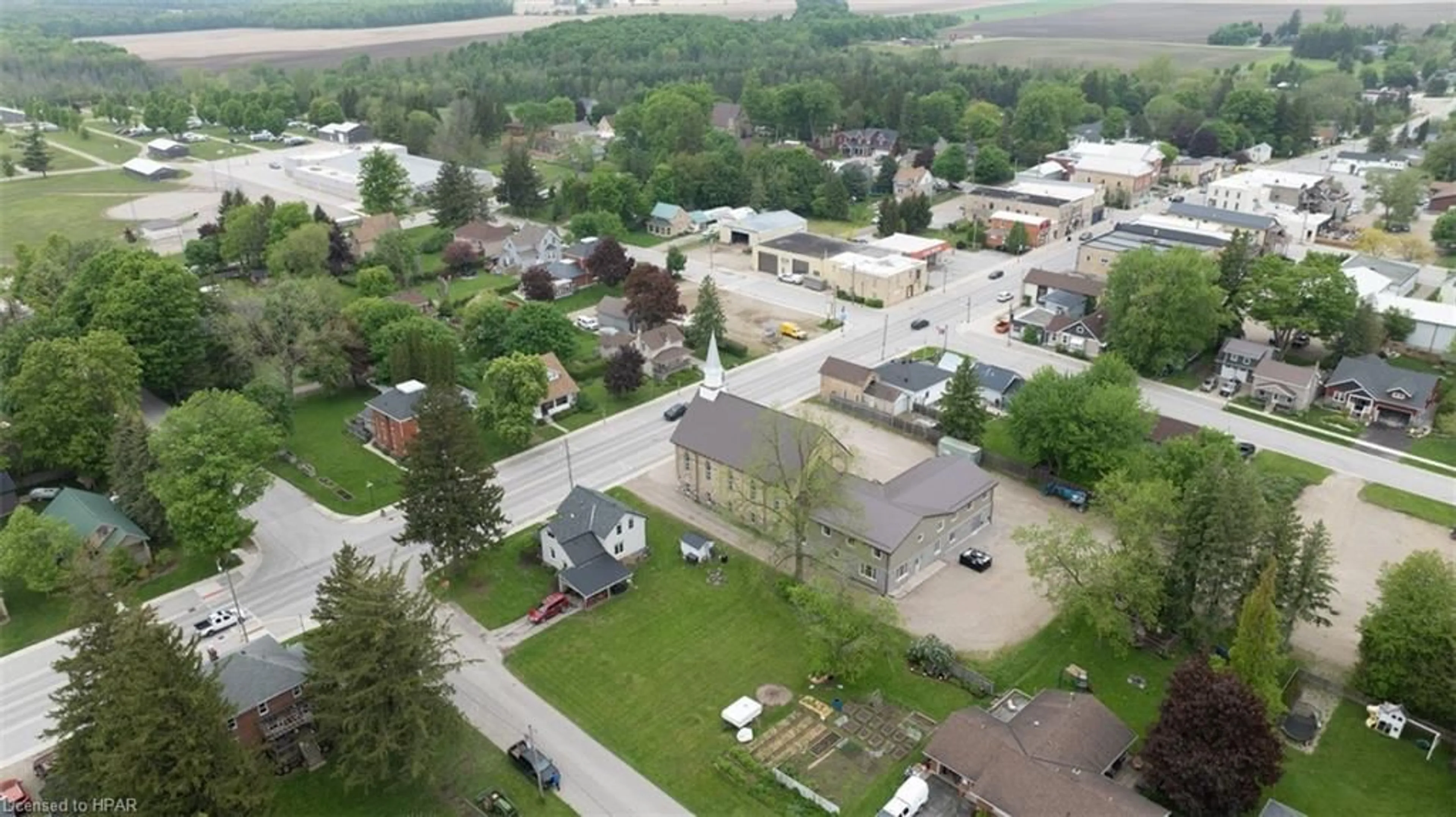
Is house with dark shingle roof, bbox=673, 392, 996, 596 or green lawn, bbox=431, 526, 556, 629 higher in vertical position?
house with dark shingle roof, bbox=673, 392, 996, 596

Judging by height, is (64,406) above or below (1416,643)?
above

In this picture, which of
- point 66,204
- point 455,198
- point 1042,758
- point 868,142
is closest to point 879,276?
point 455,198

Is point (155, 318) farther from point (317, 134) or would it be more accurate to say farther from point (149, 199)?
point (317, 134)

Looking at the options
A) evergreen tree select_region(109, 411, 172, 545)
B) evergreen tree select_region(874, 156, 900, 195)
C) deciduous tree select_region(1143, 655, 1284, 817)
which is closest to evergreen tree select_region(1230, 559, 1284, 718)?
deciduous tree select_region(1143, 655, 1284, 817)

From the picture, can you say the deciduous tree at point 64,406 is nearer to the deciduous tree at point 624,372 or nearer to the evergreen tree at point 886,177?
the deciduous tree at point 624,372

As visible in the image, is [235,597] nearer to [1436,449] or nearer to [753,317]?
[753,317]

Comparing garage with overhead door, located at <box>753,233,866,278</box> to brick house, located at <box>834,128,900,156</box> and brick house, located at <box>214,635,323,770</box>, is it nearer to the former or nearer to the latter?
brick house, located at <box>834,128,900,156</box>

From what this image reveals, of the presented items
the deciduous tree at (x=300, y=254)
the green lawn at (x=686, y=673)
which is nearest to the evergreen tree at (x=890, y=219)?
the deciduous tree at (x=300, y=254)
